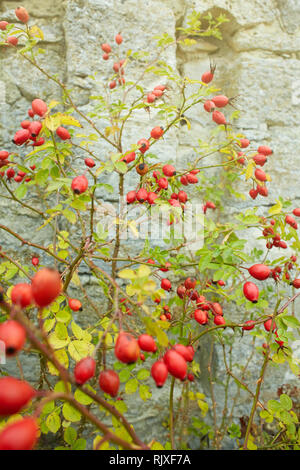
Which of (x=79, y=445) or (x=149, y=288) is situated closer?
(x=149, y=288)

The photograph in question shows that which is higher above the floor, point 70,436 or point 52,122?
point 52,122

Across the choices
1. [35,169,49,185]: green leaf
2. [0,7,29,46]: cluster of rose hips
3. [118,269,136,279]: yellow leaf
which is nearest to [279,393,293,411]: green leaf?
[118,269,136,279]: yellow leaf

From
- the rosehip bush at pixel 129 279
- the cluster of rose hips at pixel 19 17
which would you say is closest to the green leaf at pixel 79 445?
the rosehip bush at pixel 129 279

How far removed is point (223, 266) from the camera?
875 millimetres

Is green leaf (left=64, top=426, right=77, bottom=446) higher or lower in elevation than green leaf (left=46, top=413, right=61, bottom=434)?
lower

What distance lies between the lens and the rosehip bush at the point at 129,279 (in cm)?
45

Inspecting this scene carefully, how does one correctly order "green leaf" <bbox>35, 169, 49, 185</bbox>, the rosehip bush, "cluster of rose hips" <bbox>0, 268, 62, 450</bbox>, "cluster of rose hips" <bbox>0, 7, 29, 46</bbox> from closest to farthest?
"cluster of rose hips" <bbox>0, 268, 62, 450</bbox> < the rosehip bush < "green leaf" <bbox>35, 169, 49, 185</bbox> < "cluster of rose hips" <bbox>0, 7, 29, 46</bbox>

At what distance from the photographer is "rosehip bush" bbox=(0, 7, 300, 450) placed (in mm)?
448

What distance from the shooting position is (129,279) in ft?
3.85

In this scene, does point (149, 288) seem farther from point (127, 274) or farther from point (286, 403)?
point (286, 403)

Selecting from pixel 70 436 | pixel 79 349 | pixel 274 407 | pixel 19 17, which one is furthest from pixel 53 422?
pixel 19 17

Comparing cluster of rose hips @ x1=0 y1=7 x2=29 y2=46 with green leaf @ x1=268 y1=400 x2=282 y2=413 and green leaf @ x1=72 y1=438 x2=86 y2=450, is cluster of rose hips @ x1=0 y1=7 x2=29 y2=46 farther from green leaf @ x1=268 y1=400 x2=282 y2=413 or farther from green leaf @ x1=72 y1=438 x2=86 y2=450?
green leaf @ x1=268 y1=400 x2=282 y2=413
